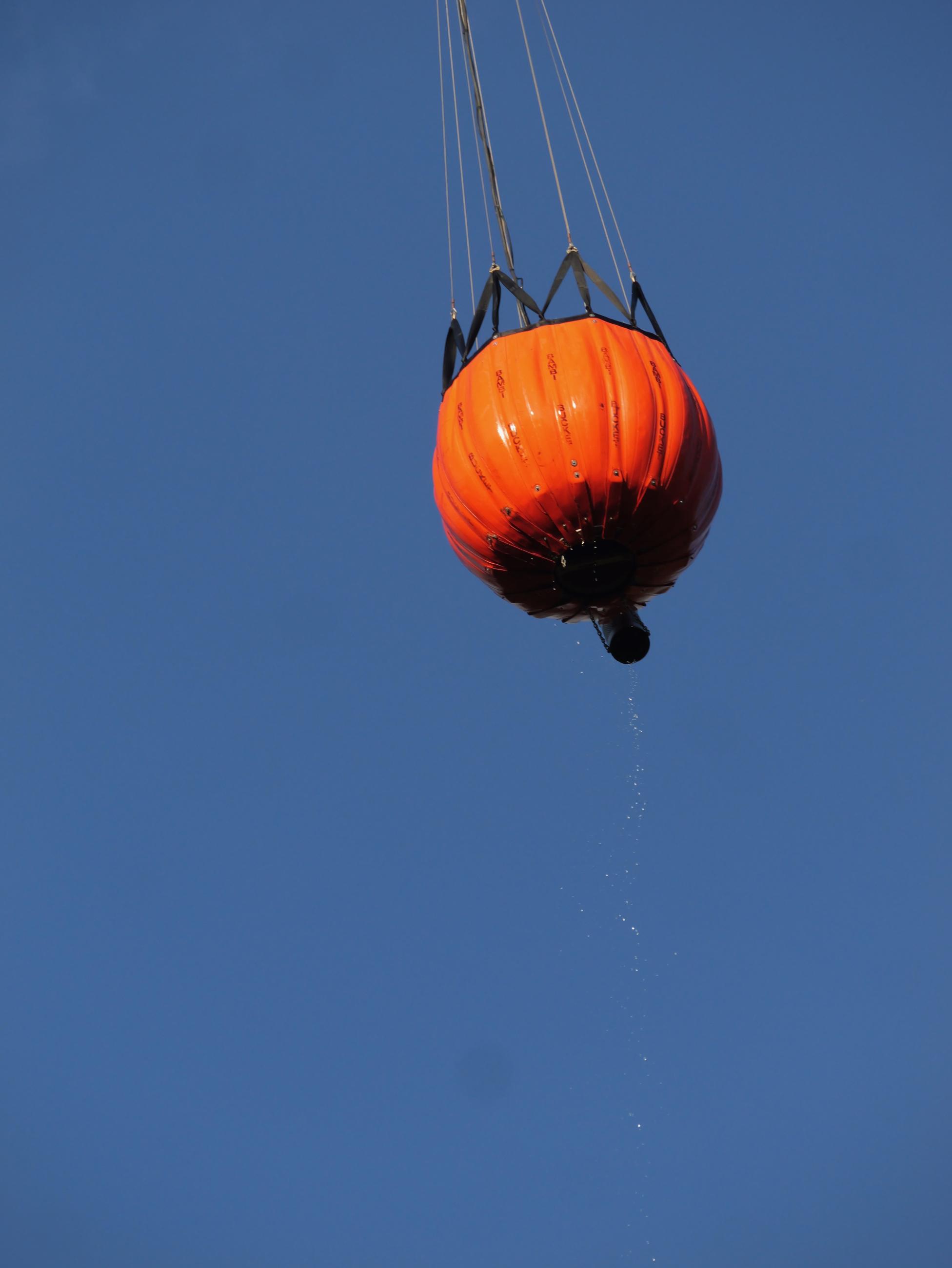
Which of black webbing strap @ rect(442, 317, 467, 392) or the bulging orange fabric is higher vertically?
black webbing strap @ rect(442, 317, 467, 392)

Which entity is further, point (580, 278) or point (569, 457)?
point (580, 278)

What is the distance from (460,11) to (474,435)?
6.44 m

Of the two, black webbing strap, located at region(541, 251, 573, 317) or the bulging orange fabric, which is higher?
black webbing strap, located at region(541, 251, 573, 317)

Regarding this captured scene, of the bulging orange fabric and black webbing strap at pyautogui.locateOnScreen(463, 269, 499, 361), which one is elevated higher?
black webbing strap at pyautogui.locateOnScreen(463, 269, 499, 361)

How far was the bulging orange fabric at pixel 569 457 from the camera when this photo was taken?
10328 mm

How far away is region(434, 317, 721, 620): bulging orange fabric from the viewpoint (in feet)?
33.9

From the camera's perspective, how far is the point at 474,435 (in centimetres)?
1070

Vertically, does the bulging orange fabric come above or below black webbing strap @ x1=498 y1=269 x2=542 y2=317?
below

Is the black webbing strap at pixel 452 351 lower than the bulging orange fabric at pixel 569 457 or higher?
higher

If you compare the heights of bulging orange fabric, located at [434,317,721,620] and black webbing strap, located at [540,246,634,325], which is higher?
black webbing strap, located at [540,246,634,325]

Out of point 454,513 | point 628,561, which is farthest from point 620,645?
point 454,513

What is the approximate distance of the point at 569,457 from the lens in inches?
404

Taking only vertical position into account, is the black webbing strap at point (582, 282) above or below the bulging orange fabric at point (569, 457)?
above

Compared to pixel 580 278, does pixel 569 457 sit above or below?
below
